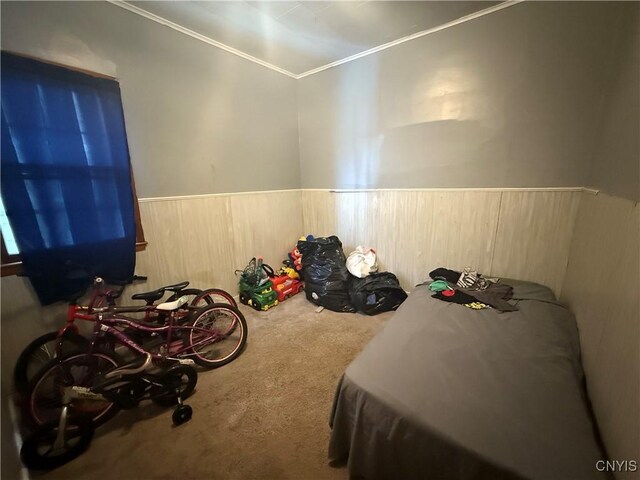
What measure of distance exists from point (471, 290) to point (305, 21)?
108 inches

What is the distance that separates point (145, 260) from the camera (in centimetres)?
208

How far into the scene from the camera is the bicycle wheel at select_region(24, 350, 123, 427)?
1315 mm

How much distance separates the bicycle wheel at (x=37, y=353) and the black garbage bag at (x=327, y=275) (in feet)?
6.21

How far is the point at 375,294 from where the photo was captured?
254 centimetres

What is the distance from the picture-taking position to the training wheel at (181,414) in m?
1.40

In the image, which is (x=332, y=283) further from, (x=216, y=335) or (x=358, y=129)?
(x=358, y=129)

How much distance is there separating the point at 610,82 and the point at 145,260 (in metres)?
3.77

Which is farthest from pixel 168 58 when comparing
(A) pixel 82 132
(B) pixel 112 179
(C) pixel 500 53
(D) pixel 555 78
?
(D) pixel 555 78

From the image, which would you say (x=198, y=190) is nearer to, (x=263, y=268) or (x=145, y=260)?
A: (x=145, y=260)

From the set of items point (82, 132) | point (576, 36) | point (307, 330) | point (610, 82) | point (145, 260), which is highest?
point (576, 36)

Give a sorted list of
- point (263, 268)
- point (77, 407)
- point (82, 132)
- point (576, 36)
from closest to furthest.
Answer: point (77, 407) < point (82, 132) < point (576, 36) < point (263, 268)

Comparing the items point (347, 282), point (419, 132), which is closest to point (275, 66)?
point (419, 132)

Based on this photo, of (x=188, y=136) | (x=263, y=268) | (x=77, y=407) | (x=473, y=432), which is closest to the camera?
(x=473, y=432)

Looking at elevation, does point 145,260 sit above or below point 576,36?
below
